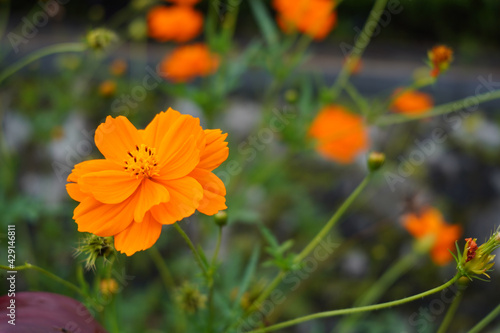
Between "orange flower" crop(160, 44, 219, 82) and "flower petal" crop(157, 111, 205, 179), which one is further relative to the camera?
Result: "orange flower" crop(160, 44, 219, 82)

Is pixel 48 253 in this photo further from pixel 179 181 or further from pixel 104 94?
pixel 179 181

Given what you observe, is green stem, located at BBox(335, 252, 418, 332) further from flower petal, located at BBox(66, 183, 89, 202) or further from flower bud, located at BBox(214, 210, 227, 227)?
flower petal, located at BBox(66, 183, 89, 202)

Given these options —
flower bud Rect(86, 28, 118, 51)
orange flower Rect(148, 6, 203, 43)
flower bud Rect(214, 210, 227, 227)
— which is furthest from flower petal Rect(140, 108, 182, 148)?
orange flower Rect(148, 6, 203, 43)

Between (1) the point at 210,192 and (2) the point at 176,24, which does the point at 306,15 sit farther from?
(1) the point at 210,192

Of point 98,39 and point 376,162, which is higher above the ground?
point 98,39

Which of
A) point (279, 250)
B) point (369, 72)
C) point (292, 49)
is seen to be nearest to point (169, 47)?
point (292, 49)

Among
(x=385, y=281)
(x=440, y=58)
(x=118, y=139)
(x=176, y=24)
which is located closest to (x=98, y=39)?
(x=118, y=139)
